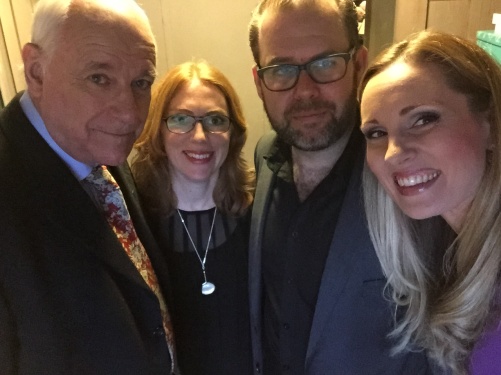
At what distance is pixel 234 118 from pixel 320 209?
48 centimetres

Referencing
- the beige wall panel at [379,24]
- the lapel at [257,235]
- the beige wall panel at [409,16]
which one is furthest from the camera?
the beige wall panel at [379,24]

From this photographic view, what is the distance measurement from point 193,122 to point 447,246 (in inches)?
34.3

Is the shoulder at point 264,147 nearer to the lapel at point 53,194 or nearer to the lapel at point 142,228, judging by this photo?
the lapel at point 142,228

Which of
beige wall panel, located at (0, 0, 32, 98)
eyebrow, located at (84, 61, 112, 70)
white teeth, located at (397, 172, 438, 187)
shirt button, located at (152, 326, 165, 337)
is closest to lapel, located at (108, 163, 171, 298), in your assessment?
shirt button, located at (152, 326, 165, 337)

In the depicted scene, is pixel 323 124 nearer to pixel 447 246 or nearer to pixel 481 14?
pixel 447 246

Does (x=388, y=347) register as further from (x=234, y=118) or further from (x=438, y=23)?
(x=438, y=23)

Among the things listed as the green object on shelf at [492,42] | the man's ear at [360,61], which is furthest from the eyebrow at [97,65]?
the green object on shelf at [492,42]

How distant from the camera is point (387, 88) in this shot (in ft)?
3.17

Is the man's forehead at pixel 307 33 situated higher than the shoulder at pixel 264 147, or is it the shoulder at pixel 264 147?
the man's forehead at pixel 307 33

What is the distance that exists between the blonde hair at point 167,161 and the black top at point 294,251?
0.56 feet

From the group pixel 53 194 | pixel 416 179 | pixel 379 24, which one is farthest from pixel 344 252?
pixel 379 24

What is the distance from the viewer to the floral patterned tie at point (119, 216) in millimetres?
1177

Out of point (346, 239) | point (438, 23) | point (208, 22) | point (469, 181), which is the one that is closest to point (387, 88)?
point (469, 181)

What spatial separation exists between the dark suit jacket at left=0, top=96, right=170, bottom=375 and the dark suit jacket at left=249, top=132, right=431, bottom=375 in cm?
49
